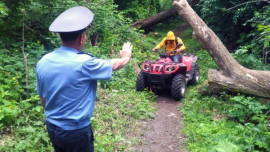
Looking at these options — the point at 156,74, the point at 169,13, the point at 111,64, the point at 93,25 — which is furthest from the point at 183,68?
the point at 169,13

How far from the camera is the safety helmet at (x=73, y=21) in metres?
2.48

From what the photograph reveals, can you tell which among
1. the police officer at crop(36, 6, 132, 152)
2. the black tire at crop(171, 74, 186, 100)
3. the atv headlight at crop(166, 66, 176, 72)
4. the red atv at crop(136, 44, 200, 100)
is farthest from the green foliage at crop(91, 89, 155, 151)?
the police officer at crop(36, 6, 132, 152)

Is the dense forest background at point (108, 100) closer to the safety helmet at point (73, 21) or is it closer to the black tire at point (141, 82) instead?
the black tire at point (141, 82)

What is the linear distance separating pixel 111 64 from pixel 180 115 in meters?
4.52

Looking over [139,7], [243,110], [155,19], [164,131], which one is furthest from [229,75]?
[139,7]

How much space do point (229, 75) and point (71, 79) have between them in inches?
213

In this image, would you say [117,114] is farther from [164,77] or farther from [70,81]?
[70,81]

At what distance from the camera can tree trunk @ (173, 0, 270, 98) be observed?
21.4 ft

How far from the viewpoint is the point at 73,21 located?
8.29 ft

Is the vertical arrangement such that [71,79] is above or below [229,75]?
above

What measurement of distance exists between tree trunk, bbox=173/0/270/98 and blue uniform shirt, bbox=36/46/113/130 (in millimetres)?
4935

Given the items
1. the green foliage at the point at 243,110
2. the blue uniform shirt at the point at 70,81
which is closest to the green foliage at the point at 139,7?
the green foliage at the point at 243,110

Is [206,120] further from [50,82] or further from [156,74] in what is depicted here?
[50,82]

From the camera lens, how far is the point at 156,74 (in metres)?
7.39
